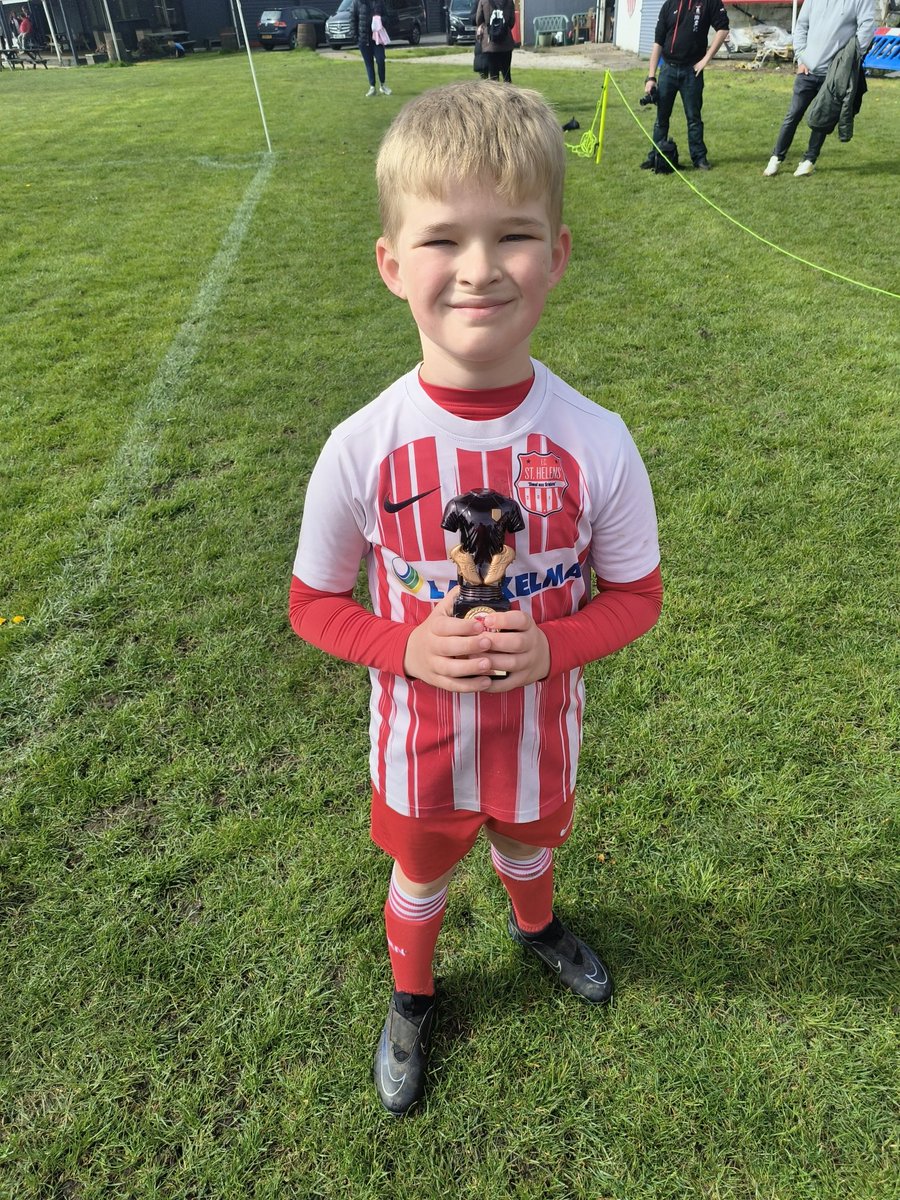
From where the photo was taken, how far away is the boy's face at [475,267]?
3.62 feet

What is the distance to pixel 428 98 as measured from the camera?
4.07 ft

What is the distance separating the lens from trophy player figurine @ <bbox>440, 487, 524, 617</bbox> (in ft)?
3.81

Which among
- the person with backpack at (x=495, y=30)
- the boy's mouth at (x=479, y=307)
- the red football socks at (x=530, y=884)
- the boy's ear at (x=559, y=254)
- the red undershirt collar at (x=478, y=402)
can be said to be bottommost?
the red football socks at (x=530, y=884)

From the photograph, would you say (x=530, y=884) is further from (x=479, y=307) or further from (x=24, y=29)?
(x=24, y=29)

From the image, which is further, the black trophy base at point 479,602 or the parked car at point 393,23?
the parked car at point 393,23

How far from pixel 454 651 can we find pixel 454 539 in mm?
248

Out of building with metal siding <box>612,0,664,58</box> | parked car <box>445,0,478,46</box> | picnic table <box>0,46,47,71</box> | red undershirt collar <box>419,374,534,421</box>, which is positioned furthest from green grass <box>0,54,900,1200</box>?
picnic table <box>0,46,47,71</box>

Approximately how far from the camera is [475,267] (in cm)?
109

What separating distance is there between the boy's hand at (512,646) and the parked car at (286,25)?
3680 centimetres

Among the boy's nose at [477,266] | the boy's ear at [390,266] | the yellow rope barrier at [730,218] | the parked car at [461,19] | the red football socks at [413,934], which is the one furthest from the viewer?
the parked car at [461,19]

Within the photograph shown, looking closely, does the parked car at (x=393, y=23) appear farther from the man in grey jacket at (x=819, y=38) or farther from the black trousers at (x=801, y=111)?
the man in grey jacket at (x=819, y=38)

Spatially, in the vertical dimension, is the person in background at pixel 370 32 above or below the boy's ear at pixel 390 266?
above

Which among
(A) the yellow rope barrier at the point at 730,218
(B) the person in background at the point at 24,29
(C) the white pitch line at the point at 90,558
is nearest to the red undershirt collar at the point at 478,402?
(C) the white pitch line at the point at 90,558

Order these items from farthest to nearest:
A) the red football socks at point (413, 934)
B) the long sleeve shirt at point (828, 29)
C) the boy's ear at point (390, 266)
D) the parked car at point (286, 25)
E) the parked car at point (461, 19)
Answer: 1. the parked car at point (286, 25)
2. the parked car at point (461, 19)
3. the long sleeve shirt at point (828, 29)
4. the red football socks at point (413, 934)
5. the boy's ear at point (390, 266)
